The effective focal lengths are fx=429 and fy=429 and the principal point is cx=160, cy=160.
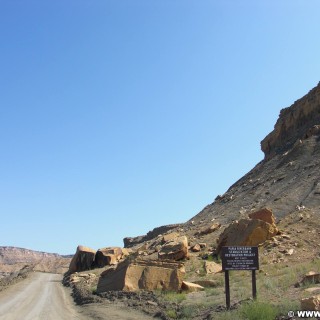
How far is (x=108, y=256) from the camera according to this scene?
4128 centimetres

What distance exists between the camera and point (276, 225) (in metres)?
29.4

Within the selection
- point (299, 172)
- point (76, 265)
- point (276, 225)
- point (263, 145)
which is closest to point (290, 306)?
point (276, 225)

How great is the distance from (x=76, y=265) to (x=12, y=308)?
27836 millimetres

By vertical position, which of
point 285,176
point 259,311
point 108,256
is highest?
point 285,176

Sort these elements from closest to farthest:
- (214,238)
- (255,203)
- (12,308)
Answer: (12,308)
(214,238)
(255,203)

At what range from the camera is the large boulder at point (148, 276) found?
19.8 metres

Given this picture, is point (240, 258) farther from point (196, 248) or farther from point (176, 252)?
point (196, 248)

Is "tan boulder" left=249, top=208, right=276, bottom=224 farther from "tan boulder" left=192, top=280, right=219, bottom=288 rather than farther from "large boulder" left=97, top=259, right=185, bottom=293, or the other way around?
"tan boulder" left=192, top=280, right=219, bottom=288

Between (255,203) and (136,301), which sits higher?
(255,203)

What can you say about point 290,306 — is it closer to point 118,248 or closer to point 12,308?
point 12,308

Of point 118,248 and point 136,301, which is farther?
point 118,248

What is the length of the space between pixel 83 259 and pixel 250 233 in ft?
81.4

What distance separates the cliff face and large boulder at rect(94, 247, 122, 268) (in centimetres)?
2646

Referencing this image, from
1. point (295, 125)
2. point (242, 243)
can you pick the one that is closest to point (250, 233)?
point (242, 243)
